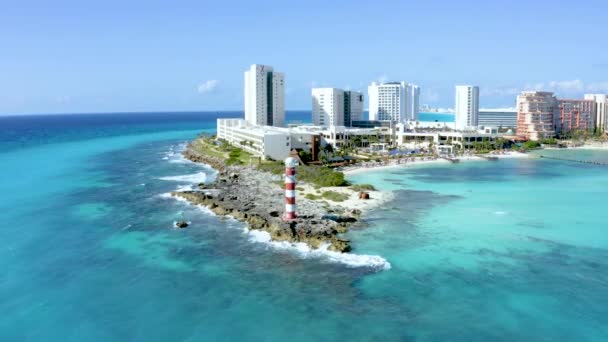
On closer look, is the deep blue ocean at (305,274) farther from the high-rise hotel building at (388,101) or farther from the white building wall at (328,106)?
the high-rise hotel building at (388,101)

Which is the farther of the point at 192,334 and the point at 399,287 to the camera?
the point at 399,287

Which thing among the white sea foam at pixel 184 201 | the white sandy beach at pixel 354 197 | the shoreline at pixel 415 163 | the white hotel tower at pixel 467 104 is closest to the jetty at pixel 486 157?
the shoreline at pixel 415 163

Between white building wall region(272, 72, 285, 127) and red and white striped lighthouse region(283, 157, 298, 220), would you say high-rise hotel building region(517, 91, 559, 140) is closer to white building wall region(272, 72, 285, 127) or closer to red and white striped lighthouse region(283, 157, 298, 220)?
white building wall region(272, 72, 285, 127)

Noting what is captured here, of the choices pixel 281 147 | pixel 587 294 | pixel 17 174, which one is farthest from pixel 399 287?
pixel 17 174

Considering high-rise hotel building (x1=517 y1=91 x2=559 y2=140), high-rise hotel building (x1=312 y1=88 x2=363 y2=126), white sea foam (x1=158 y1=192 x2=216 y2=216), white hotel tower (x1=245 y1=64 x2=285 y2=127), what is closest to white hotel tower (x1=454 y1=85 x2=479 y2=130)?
high-rise hotel building (x1=517 y1=91 x2=559 y2=140)

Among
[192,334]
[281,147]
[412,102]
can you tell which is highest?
[412,102]

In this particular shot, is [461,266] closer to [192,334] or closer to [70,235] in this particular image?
[192,334]

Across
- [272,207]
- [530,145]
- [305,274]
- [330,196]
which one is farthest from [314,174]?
[530,145]

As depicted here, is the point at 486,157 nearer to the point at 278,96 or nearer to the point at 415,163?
the point at 415,163
